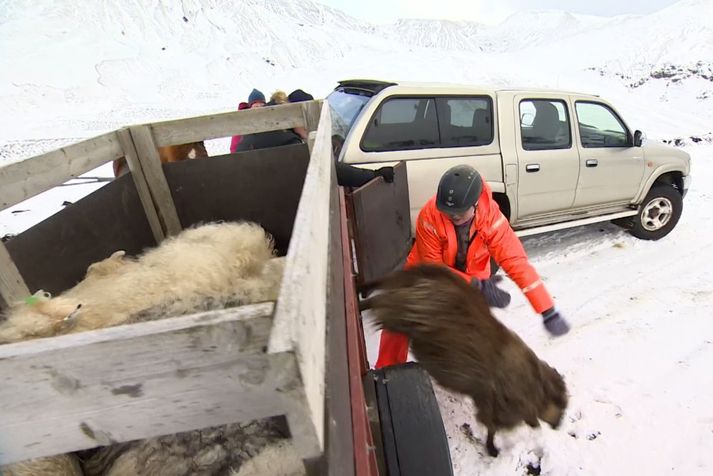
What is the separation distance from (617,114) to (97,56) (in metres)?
29.5

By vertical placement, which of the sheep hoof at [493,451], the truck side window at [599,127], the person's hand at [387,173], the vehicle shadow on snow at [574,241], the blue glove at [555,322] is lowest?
the vehicle shadow on snow at [574,241]

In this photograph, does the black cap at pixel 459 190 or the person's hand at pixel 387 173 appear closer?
the black cap at pixel 459 190

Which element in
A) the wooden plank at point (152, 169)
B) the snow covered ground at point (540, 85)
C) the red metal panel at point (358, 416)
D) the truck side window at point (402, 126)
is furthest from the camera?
the truck side window at point (402, 126)

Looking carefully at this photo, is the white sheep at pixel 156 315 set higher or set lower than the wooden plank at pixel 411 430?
higher

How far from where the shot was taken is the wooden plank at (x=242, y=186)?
2980 millimetres

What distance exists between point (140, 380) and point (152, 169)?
8.49 feet

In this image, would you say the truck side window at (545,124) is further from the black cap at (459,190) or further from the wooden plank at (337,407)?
the wooden plank at (337,407)

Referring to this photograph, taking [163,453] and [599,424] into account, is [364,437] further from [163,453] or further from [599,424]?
[599,424]

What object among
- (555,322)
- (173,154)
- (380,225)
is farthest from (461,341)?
(173,154)

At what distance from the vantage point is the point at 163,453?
1229mm

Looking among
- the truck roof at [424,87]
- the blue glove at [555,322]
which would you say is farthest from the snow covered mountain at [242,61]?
the blue glove at [555,322]

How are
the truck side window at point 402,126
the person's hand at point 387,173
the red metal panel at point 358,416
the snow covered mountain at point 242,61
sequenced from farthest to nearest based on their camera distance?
the snow covered mountain at point 242,61
the truck side window at point 402,126
the person's hand at point 387,173
the red metal panel at point 358,416

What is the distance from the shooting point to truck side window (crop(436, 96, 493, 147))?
4.11m

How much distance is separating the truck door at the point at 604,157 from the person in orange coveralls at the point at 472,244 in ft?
8.66
